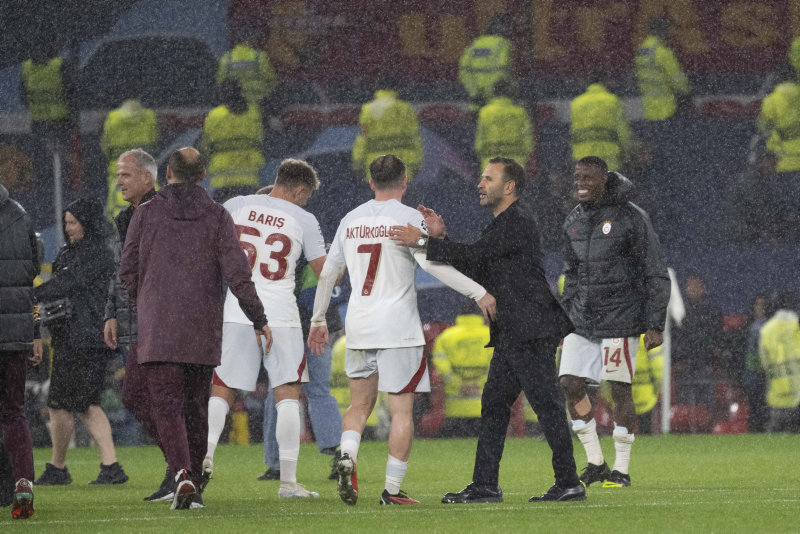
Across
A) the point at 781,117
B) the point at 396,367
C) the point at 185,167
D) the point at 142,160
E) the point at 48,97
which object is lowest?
the point at 396,367

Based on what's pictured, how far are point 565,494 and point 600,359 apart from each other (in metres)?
1.64

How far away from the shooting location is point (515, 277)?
7621mm

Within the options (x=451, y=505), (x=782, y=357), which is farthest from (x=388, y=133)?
(x=451, y=505)

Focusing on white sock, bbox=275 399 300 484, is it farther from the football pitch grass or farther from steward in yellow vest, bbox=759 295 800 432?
steward in yellow vest, bbox=759 295 800 432

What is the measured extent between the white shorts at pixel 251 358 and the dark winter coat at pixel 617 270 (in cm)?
194

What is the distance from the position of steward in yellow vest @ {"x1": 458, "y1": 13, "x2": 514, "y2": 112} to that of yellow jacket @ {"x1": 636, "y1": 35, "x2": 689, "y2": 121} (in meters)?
1.32

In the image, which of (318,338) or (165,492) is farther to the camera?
(165,492)

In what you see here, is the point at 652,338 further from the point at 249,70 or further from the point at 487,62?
the point at 249,70

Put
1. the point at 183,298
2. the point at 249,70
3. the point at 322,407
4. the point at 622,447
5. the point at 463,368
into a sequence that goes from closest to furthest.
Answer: the point at 183,298, the point at 622,447, the point at 322,407, the point at 463,368, the point at 249,70

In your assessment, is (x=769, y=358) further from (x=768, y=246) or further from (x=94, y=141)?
(x=94, y=141)

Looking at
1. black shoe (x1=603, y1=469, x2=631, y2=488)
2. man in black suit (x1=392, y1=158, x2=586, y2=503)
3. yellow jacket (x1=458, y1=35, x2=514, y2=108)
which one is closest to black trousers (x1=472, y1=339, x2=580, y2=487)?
man in black suit (x1=392, y1=158, x2=586, y2=503)

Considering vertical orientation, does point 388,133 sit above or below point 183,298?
above

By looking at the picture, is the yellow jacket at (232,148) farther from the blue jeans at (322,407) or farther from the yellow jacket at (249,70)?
the blue jeans at (322,407)

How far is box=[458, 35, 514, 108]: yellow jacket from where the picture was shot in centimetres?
1551
